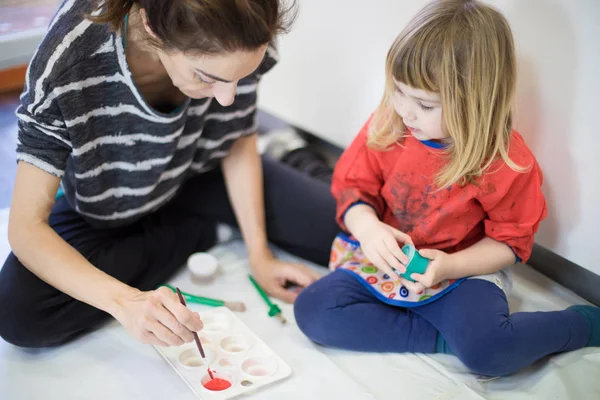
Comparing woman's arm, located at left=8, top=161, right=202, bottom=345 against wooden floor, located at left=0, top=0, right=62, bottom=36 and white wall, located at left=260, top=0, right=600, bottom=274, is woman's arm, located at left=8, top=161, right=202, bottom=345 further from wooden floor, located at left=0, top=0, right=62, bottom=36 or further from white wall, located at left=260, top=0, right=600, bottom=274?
wooden floor, located at left=0, top=0, right=62, bottom=36

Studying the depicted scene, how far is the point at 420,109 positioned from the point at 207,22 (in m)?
0.32

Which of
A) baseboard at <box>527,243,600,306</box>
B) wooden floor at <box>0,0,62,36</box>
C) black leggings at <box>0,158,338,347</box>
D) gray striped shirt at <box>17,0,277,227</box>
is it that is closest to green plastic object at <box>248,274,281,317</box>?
black leggings at <box>0,158,338,347</box>

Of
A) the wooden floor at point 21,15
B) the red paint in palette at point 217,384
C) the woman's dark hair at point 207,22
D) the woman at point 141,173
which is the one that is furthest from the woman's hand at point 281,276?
the wooden floor at point 21,15

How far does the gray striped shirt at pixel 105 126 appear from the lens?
91 centimetres

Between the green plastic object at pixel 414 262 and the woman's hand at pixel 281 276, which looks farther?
the woman's hand at pixel 281 276

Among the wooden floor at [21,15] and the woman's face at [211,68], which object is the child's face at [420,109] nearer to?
the woman's face at [211,68]

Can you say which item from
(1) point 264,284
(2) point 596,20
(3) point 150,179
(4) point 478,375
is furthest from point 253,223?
(2) point 596,20

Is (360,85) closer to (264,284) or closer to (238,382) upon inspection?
(264,284)

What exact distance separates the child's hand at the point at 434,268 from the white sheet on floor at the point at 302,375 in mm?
147

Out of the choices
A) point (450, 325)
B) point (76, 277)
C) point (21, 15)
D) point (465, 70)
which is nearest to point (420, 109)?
point (465, 70)

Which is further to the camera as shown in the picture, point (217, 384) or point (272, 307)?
point (272, 307)

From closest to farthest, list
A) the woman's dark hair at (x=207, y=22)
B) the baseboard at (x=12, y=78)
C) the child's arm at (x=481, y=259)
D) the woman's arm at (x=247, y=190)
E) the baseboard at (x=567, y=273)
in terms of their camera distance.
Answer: the woman's dark hair at (x=207, y=22) → the child's arm at (x=481, y=259) → the baseboard at (x=567, y=273) → the woman's arm at (x=247, y=190) → the baseboard at (x=12, y=78)

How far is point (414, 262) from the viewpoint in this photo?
96 centimetres

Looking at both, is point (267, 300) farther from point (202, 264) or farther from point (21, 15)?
point (21, 15)
